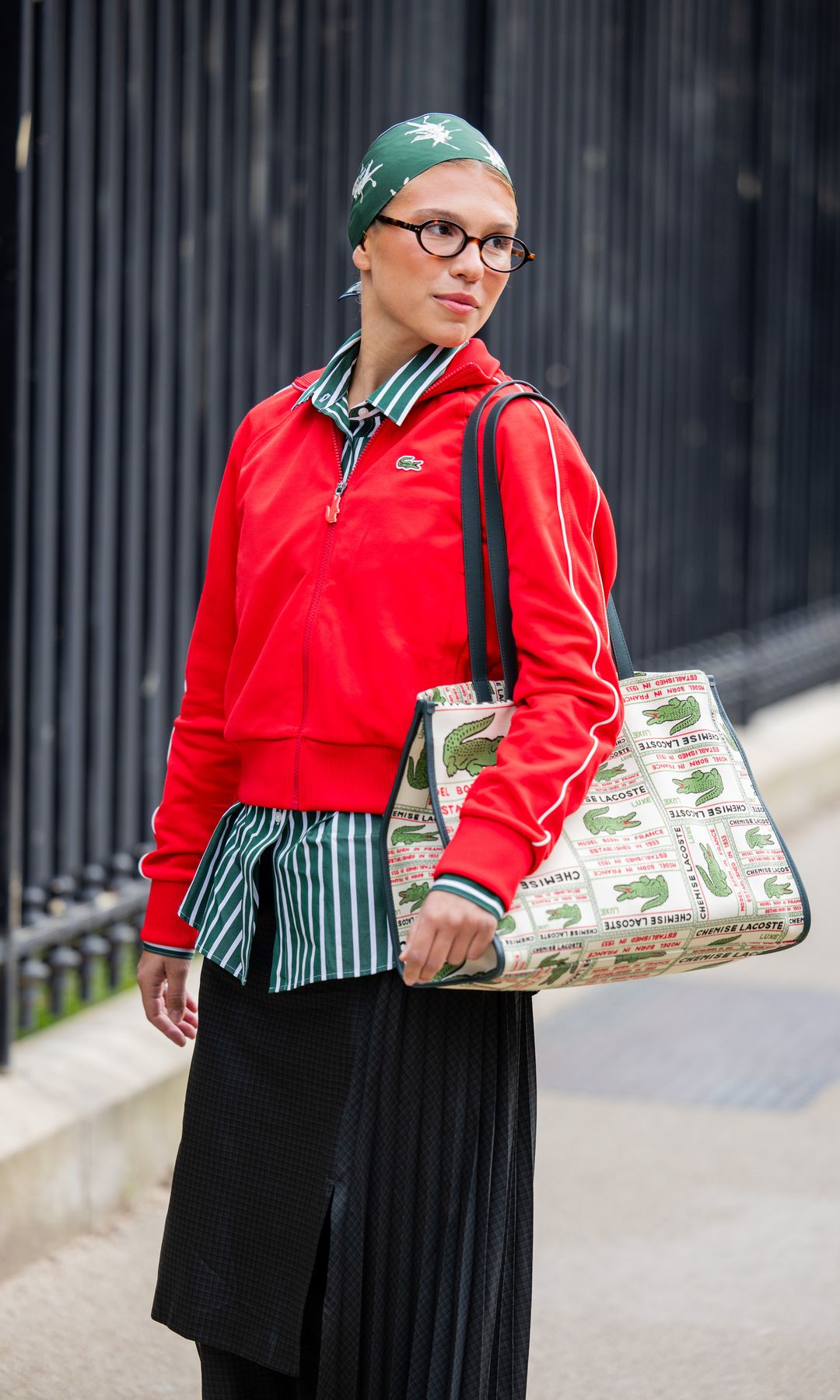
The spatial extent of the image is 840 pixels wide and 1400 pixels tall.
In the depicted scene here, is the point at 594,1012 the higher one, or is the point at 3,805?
the point at 3,805

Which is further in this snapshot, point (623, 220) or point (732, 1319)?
point (623, 220)

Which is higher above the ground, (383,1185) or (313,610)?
(313,610)

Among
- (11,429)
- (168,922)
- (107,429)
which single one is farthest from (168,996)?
(107,429)

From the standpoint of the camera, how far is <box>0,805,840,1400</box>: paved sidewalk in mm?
3402

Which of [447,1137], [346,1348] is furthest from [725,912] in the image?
[346,1348]

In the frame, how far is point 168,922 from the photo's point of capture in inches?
104

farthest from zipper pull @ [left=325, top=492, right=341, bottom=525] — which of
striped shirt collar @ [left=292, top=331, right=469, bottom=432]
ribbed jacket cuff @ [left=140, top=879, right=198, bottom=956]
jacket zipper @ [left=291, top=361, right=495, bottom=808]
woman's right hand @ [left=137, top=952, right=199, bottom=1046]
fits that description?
woman's right hand @ [left=137, top=952, right=199, bottom=1046]

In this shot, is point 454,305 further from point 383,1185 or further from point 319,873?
point 383,1185

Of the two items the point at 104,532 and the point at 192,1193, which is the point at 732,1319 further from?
the point at 104,532

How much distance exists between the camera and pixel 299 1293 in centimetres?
238

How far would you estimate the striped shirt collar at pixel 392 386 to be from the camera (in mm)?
2379

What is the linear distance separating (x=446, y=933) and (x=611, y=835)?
0.86 ft

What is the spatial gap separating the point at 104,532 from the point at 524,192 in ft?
8.91

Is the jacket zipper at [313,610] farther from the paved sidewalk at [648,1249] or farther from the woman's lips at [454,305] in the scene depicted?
the paved sidewalk at [648,1249]
